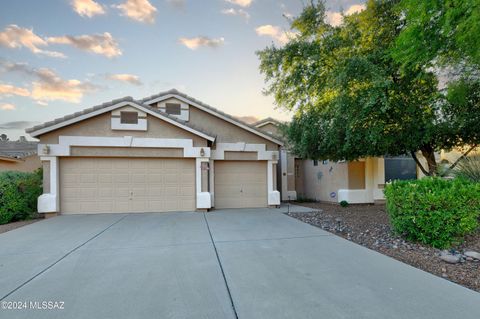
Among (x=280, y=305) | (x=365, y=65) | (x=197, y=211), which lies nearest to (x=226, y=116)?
(x=197, y=211)

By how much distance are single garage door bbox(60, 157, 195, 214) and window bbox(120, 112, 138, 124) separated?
60.4 inches

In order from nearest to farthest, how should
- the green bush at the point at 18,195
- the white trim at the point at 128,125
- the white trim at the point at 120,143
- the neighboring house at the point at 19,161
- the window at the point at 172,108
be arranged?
1. the green bush at the point at 18,195
2. the white trim at the point at 120,143
3. the white trim at the point at 128,125
4. the window at the point at 172,108
5. the neighboring house at the point at 19,161

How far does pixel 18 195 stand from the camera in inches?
343

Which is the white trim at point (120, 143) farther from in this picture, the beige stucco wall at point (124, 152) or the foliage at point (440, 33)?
the foliage at point (440, 33)

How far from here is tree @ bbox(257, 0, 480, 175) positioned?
799cm

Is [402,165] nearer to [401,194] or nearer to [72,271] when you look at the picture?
[401,194]

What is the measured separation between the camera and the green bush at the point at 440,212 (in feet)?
15.8

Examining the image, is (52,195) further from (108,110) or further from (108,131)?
(108,110)

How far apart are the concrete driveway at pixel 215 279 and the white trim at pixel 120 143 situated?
12.0 ft

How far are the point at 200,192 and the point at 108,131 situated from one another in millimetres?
4398

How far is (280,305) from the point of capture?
2912mm

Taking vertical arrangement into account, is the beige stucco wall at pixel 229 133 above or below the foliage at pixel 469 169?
above

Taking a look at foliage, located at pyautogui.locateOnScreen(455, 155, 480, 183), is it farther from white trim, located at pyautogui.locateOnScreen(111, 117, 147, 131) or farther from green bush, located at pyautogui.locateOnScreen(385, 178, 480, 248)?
white trim, located at pyautogui.locateOnScreen(111, 117, 147, 131)

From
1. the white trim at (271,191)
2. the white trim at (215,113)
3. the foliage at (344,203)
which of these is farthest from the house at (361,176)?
the white trim at (271,191)
